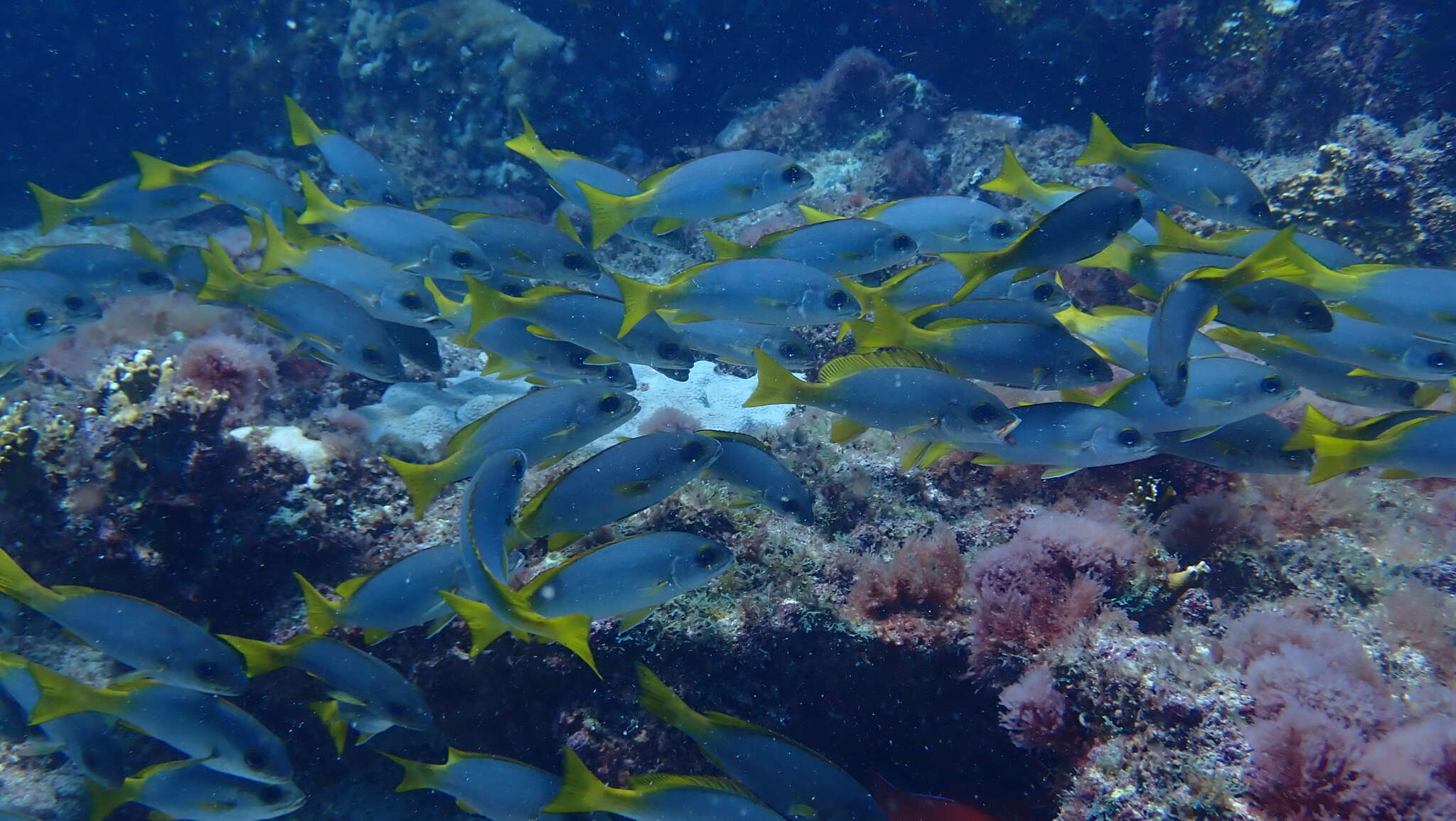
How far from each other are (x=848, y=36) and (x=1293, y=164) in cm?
790

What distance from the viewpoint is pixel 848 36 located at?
12461 millimetres

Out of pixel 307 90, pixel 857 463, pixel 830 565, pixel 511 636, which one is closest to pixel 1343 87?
pixel 857 463

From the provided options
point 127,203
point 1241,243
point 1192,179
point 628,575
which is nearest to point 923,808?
point 628,575

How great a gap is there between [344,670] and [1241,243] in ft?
16.9

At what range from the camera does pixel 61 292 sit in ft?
15.8

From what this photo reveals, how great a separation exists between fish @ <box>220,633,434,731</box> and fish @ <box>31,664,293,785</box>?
0.31 metres

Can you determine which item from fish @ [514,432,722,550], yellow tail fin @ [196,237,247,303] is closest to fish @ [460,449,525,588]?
fish @ [514,432,722,550]

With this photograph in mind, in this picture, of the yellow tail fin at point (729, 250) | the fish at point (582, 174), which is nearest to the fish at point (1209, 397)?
the yellow tail fin at point (729, 250)

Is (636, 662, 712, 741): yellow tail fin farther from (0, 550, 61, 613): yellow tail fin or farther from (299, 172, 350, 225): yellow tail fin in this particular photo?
(299, 172, 350, 225): yellow tail fin

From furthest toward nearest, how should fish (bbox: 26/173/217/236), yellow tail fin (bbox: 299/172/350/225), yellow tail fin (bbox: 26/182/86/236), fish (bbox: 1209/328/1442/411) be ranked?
yellow tail fin (bbox: 26/182/86/236)
fish (bbox: 26/173/217/236)
yellow tail fin (bbox: 299/172/350/225)
fish (bbox: 1209/328/1442/411)

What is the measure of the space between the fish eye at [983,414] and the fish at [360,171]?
18.0ft

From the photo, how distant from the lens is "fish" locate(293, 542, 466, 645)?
2.87m

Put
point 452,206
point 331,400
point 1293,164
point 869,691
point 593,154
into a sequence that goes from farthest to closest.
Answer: point 593,154 → point 1293,164 → point 331,400 → point 452,206 → point 869,691

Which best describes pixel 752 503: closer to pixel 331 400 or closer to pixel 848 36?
pixel 331 400
